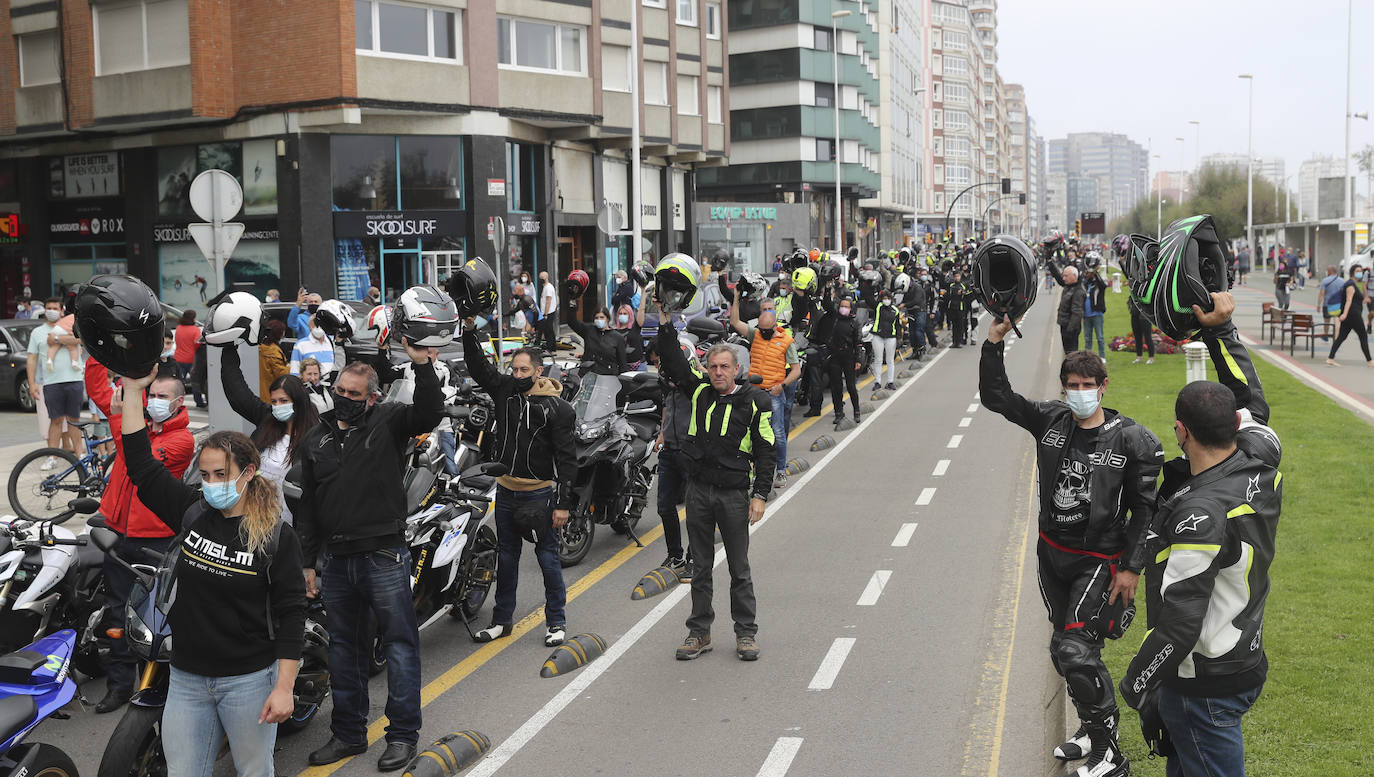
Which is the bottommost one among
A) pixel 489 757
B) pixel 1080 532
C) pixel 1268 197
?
pixel 489 757

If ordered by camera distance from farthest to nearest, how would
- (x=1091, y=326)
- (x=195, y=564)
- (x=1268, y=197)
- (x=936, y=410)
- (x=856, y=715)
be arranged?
1. (x=1268, y=197)
2. (x=1091, y=326)
3. (x=936, y=410)
4. (x=856, y=715)
5. (x=195, y=564)

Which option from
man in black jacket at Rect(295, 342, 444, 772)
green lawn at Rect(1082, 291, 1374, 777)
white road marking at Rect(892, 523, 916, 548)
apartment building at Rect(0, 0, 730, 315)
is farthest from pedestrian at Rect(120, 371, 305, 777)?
apartment building at Rect(0, 0, 730, 315)

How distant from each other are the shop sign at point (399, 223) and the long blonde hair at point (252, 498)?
2729 centimetres

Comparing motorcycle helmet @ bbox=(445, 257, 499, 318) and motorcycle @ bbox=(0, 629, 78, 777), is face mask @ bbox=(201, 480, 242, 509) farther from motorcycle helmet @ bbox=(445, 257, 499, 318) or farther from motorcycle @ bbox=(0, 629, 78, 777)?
motorcycle helmet @ bbox=(445, 257, 499, 318)

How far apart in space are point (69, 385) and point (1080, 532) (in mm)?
12433

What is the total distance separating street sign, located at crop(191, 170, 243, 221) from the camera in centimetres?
1203

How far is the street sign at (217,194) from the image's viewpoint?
1203 centimetres

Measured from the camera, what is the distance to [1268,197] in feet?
323

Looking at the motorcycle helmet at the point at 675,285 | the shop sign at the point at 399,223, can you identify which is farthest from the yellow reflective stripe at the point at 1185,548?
the shop sign at the point at 399,223

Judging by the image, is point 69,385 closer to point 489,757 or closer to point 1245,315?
point 489,757

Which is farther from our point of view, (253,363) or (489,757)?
(253,363)

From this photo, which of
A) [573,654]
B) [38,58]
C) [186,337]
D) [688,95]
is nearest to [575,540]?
[573,654]

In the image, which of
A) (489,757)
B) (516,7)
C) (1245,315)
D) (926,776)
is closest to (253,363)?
(489,757)

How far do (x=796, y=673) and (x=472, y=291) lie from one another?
2995 millimetres
